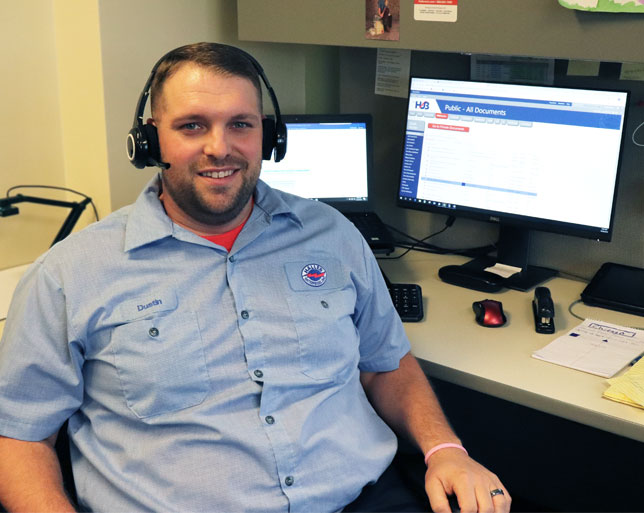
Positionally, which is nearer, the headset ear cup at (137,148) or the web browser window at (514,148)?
the headset ear cup at (137,148)

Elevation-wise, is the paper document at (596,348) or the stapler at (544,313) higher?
the stapler at (544,313)

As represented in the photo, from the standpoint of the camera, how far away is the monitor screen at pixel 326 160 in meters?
1.94

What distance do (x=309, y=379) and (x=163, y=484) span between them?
28 centimetres

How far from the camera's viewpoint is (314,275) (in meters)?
1.35

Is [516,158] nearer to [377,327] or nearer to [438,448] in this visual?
[377,327]

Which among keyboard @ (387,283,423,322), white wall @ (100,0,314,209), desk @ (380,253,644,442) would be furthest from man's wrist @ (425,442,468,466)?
white wall @ (100,0,314,209)

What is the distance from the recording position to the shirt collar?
1241 millimetres

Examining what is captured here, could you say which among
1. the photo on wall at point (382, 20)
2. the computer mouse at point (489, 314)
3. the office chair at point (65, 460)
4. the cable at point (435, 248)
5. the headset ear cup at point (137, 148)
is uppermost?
the photo on wall at point (382, 20)

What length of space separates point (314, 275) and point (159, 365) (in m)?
0.31

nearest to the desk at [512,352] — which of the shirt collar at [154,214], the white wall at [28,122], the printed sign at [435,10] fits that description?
the shirt collar at [154,214]

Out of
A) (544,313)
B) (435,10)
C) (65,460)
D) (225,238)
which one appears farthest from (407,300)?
(65,460)

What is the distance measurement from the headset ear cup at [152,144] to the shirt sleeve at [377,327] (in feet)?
1.33

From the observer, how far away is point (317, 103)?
7.24 feet

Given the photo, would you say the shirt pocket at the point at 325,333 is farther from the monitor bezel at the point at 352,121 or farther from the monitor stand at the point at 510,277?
the monitor bezel at the point at 352,121
